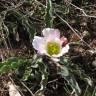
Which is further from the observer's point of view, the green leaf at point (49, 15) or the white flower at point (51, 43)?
the green leaf at point (49, 15)

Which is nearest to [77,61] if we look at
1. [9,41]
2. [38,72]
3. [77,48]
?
[77,48]

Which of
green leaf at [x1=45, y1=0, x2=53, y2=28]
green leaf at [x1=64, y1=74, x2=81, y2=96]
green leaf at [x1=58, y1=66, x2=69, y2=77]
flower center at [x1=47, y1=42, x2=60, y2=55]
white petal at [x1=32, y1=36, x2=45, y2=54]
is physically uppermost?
green leaf at [x1=45, y1=0, x2=53, y2=28]

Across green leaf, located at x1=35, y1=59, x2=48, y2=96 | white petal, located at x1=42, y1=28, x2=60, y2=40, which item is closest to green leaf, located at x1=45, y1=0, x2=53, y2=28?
white petal, located at x1=42, y1=28, x2=60, y2=40

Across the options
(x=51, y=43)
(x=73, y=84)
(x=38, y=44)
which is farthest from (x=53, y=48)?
(x=73, y=84)

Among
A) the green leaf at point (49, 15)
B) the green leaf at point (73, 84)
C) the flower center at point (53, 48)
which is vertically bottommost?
the green leaf at point (73, 84)

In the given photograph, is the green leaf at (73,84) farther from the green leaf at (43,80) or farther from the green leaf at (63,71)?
the green leaf at (43,80)

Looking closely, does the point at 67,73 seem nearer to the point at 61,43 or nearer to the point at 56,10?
the point at 61,43

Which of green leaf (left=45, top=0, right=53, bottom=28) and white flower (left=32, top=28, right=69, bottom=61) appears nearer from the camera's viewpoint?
white flower (left=32, top=28, right=69, bottom=61)

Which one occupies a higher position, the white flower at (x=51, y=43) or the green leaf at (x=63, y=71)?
the white flower at (x=51, y=43)

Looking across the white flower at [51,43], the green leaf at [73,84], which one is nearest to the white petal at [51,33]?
the white flower at [51,43]

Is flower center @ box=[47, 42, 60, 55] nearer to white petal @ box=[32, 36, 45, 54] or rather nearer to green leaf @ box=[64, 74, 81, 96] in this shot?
white petal @ box=[32, 36, 45, 54]
